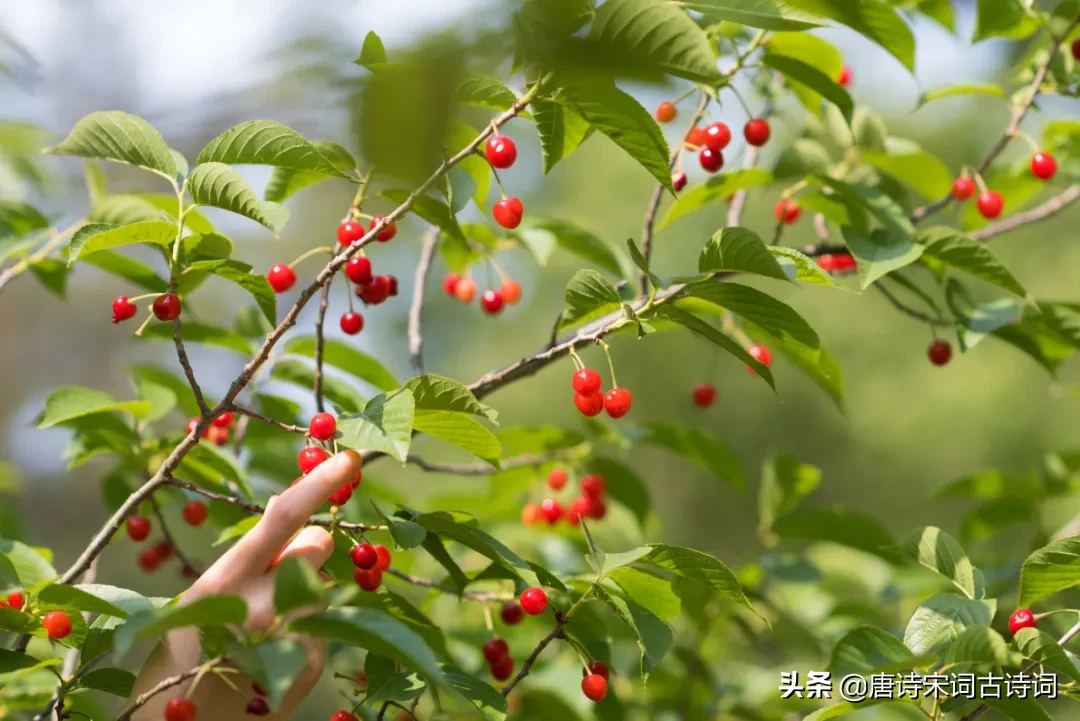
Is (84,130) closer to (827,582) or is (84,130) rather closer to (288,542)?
(288,542)

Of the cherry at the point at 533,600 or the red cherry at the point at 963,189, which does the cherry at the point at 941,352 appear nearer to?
the red cherry at the point at 963,189

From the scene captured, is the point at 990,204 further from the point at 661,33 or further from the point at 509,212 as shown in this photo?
the point at 661,33

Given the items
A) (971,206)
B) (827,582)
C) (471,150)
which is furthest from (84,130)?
(827,582)

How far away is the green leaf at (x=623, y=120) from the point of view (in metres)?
1.08

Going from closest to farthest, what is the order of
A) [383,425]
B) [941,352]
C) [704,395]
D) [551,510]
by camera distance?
1. [383,425]
2. [941,352]
3. [551,510]
4. [704,395]

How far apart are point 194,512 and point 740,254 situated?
47.1 inches

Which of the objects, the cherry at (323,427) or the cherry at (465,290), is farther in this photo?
the cherry at (465,290)

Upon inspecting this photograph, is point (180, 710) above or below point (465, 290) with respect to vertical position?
below

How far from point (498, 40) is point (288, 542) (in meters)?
0.81

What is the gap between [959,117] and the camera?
1158 centimetres

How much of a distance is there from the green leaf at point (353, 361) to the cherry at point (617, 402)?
0.49 metres

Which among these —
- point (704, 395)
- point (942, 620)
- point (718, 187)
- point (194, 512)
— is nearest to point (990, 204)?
point (718, 187)

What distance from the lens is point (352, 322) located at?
1592 mm

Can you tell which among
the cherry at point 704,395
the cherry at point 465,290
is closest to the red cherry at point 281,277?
the cherry at point 465,290
